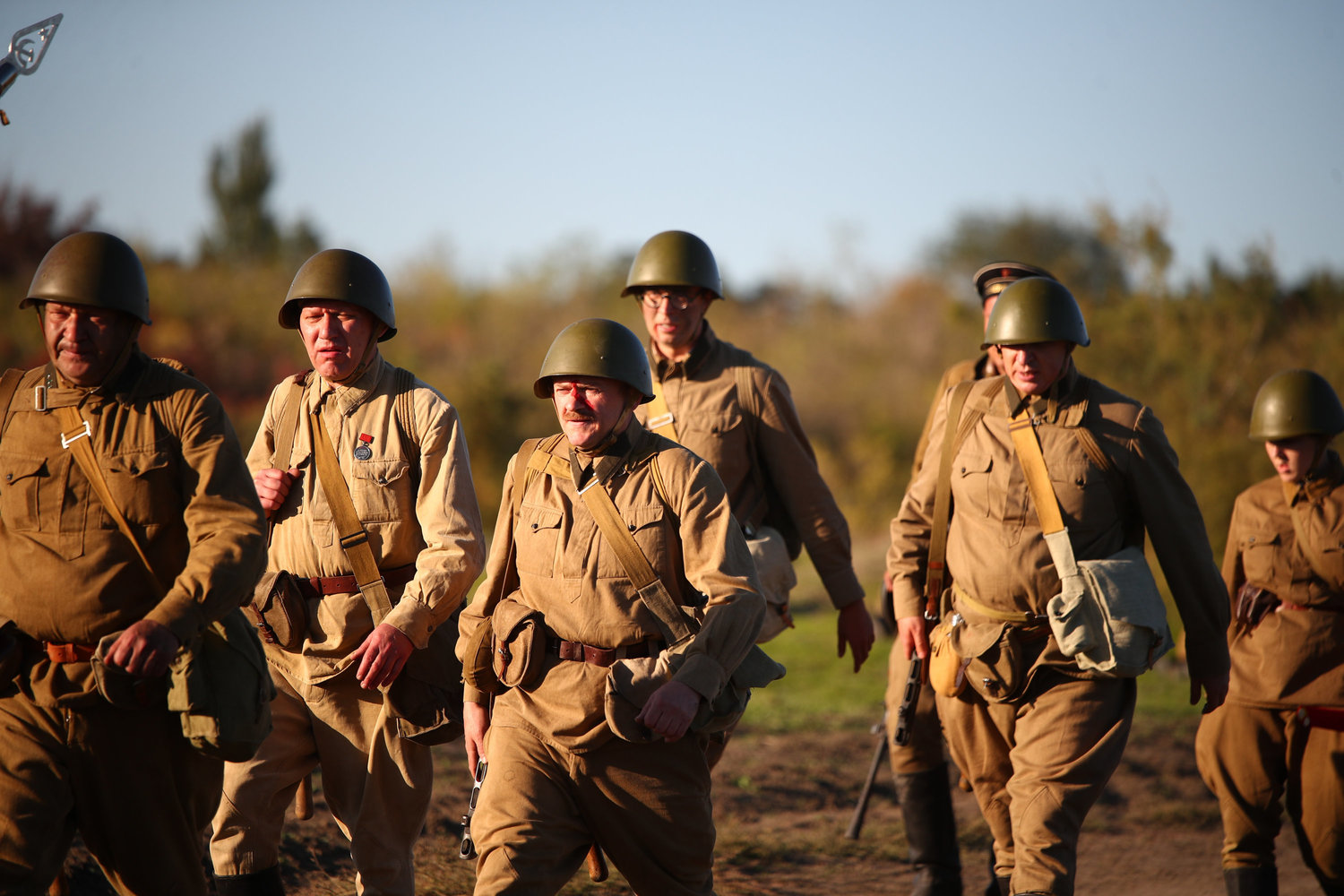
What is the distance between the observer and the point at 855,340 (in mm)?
36375

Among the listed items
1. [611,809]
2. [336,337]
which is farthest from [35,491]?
[611,809]

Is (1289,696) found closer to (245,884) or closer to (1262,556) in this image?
(1262,556)

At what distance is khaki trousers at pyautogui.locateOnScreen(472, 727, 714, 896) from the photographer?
4105mm

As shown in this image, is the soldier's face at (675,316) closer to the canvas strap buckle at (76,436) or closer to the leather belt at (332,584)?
the leather belt at (332,584)

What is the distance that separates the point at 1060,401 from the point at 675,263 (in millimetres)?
2052

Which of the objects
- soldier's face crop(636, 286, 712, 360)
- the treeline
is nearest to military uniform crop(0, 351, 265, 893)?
soldier's face crop(636, 286, 712, 360)

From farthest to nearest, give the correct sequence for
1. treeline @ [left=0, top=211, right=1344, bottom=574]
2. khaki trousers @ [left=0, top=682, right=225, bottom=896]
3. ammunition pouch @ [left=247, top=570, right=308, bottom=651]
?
treeline @ [left=0, top=211, right=1344, bottom=574]
ammunition pouch @ [left=247, top=570, right=308, bottom=651]
khaki trousers @ [left=0, top=682, right=225, bottom=896]

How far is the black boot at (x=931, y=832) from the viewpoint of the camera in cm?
650

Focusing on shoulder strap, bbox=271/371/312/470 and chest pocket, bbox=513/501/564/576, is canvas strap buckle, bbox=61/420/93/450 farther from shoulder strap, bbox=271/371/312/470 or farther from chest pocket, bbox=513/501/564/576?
chest pocket, bbox=513/501/564/576

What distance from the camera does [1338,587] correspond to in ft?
19.9

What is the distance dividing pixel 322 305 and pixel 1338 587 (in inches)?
191

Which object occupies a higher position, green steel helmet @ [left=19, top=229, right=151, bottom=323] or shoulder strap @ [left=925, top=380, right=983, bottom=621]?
green steel helmet @ [left=19, top=229, right=151, bottom=323]

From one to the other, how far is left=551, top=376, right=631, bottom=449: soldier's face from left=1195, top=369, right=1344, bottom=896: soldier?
12.0 ft

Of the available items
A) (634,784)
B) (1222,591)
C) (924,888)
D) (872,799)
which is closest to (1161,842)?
(872,799)
